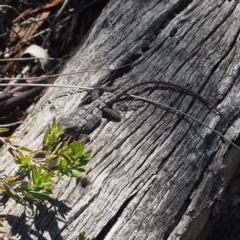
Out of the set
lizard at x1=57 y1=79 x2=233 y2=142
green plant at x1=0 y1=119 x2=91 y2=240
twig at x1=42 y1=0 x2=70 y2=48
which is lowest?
green plant at x1=0 y1=119 x2=91 y2=240

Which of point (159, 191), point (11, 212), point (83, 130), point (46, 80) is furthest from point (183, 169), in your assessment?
point (46, 80)

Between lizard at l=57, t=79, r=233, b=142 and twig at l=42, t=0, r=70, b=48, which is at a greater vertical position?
twig at l=42, t=0, r=70, b=48

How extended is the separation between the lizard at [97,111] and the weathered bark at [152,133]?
0.05 m

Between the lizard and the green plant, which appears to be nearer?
the green plant

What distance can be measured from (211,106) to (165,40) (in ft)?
2.26

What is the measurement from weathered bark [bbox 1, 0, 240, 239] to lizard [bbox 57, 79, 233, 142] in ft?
0.17

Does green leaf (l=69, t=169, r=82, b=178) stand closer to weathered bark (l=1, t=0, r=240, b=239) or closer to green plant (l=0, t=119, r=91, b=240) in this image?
green plant (l=0, t=119, r=91, b=240)

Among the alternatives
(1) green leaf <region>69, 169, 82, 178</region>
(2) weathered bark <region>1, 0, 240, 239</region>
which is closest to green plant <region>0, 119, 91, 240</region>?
(1) green leaf <region>69, 169, 82, 178</region>

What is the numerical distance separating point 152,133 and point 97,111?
48cm

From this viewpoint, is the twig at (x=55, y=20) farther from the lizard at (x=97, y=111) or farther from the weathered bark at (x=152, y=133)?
the lizard at (x=97, y=111)

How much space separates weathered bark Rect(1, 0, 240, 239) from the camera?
291 cm

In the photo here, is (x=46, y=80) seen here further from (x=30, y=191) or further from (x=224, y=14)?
(x=30, y=191)

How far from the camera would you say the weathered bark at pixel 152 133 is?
114 inches

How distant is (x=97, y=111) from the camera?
11.7ft
